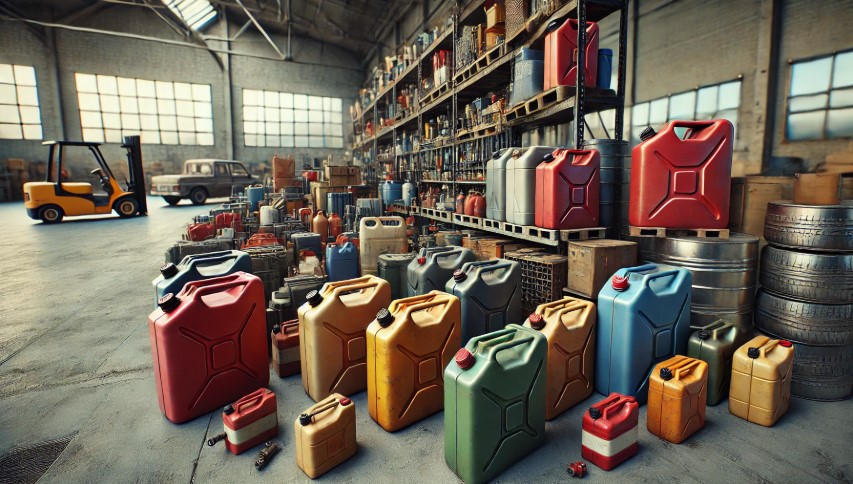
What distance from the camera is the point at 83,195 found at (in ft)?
42.0

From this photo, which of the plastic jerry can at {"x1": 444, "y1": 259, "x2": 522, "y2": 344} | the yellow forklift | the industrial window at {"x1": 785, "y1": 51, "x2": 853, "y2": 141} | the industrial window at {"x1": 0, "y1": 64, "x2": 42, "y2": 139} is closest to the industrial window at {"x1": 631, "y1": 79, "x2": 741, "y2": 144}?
the industrial window at {"x1": 785, "y1": 51, "x2": 853, "y2": 141}

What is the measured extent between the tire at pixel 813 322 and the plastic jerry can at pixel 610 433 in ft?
5.46

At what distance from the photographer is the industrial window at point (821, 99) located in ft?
23.0

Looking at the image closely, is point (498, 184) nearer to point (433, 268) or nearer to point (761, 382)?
point (433, 268)

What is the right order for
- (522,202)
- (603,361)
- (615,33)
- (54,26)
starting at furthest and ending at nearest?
(54,26), (615,33), (522,202), (603,361)

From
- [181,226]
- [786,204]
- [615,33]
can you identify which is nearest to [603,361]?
[786,204]

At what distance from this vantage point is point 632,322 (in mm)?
2619

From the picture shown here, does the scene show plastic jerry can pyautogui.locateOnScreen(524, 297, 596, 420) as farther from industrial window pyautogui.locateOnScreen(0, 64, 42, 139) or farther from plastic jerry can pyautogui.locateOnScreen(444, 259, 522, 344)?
industrial window pyautogui.locateOnScreen(0, 64, 42, 139)

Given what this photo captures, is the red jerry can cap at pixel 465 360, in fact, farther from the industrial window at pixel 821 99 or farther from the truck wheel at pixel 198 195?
the truck wheel at pixel 198 195

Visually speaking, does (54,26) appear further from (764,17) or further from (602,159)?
(764,17)

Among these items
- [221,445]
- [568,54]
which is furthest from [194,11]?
[221,445]

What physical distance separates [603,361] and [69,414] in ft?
11.7

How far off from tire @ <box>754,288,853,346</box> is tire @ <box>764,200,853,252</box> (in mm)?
410

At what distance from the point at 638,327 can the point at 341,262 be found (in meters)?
3.34
